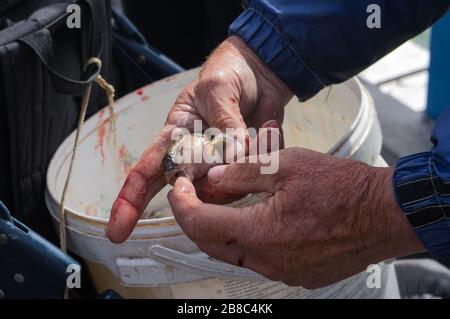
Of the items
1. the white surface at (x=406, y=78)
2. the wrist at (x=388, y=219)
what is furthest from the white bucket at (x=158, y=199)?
the white surface at (x=406, y=78)

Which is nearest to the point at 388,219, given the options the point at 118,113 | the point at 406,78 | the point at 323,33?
the point at 323,33

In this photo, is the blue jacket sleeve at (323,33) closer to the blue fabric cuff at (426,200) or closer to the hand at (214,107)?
the hand at (214,107)

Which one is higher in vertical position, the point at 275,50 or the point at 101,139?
the point at 275,50

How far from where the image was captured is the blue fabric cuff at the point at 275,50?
1266mm

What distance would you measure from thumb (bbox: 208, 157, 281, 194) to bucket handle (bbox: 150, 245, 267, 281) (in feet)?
0.52

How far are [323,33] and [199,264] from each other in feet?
1.61

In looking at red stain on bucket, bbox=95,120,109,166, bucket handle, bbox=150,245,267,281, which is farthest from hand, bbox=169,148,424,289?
red stain on bucket, bbox=95,120,109,166

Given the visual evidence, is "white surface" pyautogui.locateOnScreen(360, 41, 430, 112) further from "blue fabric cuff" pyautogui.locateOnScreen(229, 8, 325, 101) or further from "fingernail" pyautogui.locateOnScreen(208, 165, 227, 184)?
"fingernail" pyautogui.locateOnScreen(208, 165, 227, 184)

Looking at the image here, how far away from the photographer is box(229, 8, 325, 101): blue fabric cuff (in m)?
1.27

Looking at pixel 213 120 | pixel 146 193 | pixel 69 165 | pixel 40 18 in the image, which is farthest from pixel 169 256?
pixel 40 18

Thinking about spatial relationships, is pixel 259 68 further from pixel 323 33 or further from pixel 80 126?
pixel 80 126

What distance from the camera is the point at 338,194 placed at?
92 centimetres

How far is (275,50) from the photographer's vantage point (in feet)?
4.16

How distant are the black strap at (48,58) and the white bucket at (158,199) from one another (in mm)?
173
